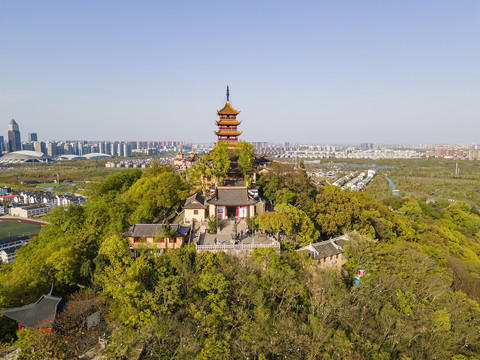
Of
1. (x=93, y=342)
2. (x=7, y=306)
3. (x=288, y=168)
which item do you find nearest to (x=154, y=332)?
(x=93, y=342)

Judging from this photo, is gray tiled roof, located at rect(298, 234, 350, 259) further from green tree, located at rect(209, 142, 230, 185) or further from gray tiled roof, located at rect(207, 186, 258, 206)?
green tree, located at rect(209, 142, 230, 185)

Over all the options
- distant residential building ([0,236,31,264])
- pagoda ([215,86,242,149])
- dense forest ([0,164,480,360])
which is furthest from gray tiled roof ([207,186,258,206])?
distant residential building ([0,236,31,264])

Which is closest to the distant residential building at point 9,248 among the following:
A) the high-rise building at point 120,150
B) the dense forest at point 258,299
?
the dense forest at point 258,299

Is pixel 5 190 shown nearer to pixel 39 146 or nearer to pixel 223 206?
pixel 223 206

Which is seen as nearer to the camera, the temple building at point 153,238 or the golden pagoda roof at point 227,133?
the temple building at point 153,238

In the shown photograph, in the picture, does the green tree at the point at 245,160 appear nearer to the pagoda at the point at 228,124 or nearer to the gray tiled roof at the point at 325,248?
the pagoda at the point at 228,124
